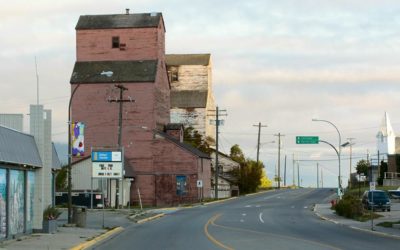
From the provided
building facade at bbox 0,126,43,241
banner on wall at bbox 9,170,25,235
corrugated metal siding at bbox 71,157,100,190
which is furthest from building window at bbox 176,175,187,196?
banner on wall at bbox 9,170,25,235

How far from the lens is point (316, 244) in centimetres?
2672

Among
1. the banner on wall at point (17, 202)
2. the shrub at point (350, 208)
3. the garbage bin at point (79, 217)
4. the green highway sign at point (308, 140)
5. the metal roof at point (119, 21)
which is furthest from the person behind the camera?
the metal roof at point (119, 21)

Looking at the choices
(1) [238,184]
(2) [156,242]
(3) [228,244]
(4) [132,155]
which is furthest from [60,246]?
(1) [238,184]

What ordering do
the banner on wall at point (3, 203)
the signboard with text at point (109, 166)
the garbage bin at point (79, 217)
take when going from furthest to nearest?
the signboard with text at point (109, 166) < the garbage bin at point (79, 217) < the banner on wall at point (3, 203)

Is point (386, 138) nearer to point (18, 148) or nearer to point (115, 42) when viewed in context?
point (115, 42)

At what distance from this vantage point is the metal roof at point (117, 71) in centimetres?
8012

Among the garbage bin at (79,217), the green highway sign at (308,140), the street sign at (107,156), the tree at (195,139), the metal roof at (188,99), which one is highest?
the metal roof at (188,99)

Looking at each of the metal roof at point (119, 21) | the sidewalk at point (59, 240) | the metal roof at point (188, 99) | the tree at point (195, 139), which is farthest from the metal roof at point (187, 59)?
the sidewalk at point (59, 240)

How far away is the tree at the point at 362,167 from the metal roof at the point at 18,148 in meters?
108

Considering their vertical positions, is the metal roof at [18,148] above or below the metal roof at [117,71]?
below

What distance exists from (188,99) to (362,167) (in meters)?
49.3

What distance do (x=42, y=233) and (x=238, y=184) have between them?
7643cm

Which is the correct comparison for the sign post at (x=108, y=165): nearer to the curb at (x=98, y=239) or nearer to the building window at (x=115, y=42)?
the curb at (x=98, y=239)

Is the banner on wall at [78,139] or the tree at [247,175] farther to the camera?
the tree at [247,175]
